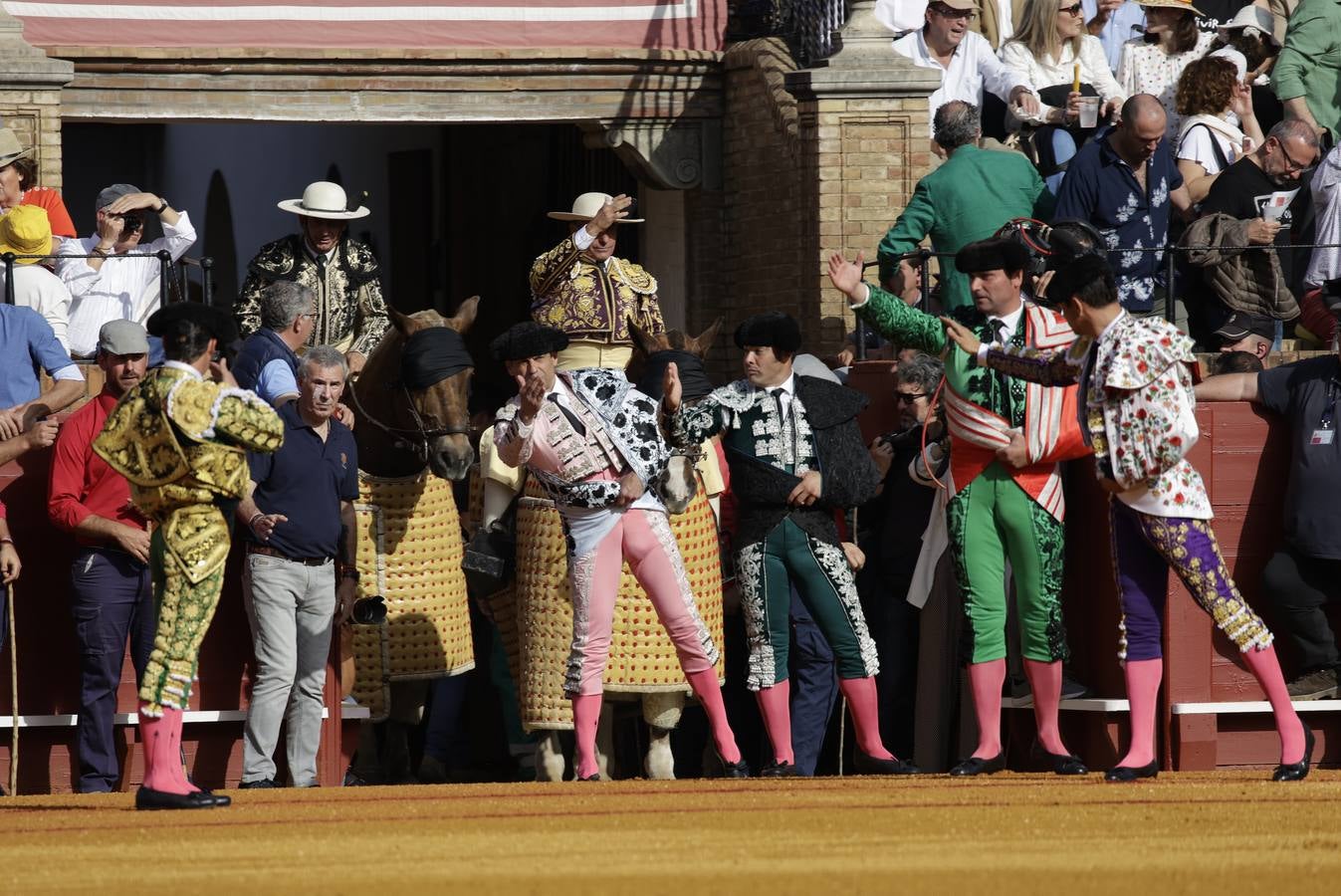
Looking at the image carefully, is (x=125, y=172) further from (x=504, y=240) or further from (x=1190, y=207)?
(x=1190, y=207)

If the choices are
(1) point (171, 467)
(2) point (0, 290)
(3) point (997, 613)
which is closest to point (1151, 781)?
(3) point (997, 613)

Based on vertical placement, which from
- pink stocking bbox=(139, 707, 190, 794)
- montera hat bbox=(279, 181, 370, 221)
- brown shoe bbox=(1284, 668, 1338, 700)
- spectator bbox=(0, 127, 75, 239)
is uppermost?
spectator bbox=(0, 127, 75, 239)

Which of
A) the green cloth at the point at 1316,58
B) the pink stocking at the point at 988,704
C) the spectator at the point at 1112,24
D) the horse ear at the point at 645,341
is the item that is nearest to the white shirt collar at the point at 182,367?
the pink stocking at the point at 988,704

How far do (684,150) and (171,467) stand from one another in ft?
27.4

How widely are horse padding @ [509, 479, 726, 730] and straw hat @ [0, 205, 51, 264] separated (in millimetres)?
2670

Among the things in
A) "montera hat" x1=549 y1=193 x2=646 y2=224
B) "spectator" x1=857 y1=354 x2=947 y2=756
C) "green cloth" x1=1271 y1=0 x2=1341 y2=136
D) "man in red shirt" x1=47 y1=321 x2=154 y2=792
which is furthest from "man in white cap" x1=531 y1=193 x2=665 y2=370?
"green cloth" x1=1271 y1=0 x2=1341 y2=136

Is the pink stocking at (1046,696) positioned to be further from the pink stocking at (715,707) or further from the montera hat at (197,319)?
the montera hat at (197,319)

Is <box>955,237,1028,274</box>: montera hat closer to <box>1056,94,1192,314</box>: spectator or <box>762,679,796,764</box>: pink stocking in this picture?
<box>762,679,796,764</box>: pink stocking

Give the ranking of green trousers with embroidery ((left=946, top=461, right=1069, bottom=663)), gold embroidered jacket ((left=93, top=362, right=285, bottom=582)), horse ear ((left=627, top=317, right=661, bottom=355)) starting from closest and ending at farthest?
gold embroidered jacket ((left=93, top=362, right=285, bottom=582)) < green trousers with embroidery ((left=946, top=461, right=1069, bottom=663)) < horse ear ((left=627, top=317, right=661, bottom=355))

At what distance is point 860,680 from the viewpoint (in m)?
9.44

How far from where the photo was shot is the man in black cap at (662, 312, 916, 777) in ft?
30.9

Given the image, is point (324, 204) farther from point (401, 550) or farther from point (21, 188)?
point (401, 550)

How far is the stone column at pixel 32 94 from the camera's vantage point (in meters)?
14.3

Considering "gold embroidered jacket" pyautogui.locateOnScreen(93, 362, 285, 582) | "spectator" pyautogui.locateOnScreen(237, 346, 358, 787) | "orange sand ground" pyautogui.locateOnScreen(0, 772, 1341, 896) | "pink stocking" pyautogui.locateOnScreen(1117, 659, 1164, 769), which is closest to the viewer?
"orange sand ground" pyautogui.locateOnScreen(0, 772, 1341, 896)
